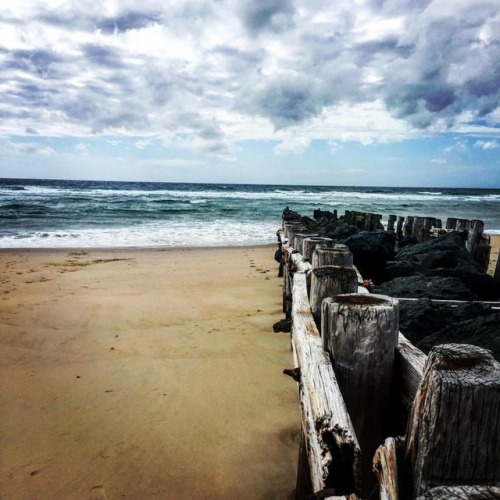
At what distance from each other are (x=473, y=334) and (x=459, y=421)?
7.01ft

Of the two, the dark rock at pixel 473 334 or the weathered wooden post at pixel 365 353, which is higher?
the weathered wooden post at pixel 365 353

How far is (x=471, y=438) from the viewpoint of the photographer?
105 cm

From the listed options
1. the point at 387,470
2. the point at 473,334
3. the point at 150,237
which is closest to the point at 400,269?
the point at 473,334

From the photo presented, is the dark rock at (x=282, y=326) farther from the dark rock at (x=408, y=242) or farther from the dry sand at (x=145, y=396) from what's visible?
the dark rock at (x=408, y=242)

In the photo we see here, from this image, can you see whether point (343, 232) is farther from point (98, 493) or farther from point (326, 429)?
point (326, 429)

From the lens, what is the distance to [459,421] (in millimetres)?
1039

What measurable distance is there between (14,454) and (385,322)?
2827 millimetres

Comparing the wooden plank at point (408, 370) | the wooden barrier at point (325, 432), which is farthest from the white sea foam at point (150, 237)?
the wooden plank at point (408, 370)

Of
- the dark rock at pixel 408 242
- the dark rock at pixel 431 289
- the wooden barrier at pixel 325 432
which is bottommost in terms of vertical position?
the dark rock at pixel 408 242

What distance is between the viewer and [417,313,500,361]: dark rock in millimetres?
2754

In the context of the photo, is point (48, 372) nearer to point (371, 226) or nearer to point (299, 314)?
point (299, 314)

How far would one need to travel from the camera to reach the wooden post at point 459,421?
3.36ft

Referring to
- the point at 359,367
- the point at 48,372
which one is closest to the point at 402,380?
the point at 359,367

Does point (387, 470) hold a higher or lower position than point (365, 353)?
lower
